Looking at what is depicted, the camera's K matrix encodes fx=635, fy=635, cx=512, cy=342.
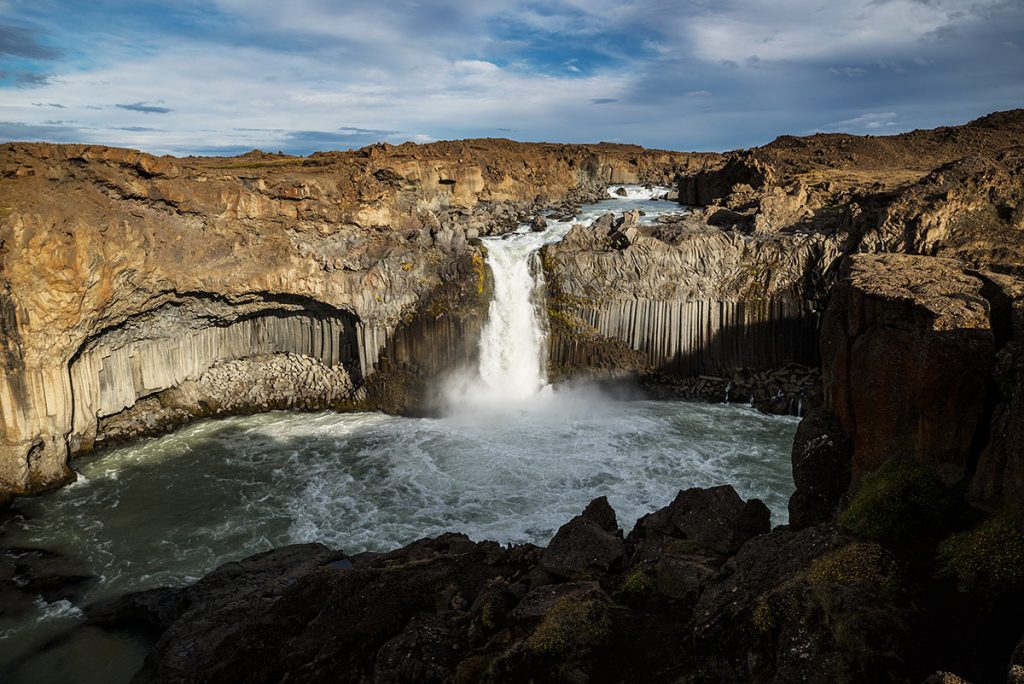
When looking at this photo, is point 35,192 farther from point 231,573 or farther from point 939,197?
point 939,197

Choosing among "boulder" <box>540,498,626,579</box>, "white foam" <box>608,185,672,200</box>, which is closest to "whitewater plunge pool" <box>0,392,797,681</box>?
"boulder" <box>540,498,626,579</box>

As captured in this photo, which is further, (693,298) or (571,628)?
(693,298)

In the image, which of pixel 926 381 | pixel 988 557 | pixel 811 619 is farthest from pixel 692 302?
pixel 811 619

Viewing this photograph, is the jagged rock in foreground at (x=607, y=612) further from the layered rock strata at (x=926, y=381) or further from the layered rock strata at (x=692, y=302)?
the layered rock strata at (x=692, y=302)

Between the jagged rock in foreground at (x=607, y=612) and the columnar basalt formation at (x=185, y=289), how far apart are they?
1024 cm

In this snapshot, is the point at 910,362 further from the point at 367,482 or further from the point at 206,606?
the point at 367,482

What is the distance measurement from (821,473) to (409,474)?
13.9 meters

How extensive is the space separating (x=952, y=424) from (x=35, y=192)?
25.0 metres

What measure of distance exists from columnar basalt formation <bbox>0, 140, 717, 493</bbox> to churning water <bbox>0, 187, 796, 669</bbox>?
1894 millimetres

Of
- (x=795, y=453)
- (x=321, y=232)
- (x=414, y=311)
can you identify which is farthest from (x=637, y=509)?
(x=321, y=232)

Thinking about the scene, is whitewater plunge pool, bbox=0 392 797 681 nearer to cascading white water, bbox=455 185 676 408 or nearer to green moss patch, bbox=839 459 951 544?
cascading white water, bbox=455 185 676 408

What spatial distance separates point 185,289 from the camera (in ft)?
77.3

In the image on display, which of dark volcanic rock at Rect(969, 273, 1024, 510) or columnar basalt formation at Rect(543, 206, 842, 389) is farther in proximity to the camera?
columnar basalt formation at Rect(543, 206, 842, 389)

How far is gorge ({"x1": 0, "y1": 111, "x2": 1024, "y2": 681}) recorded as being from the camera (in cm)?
739
